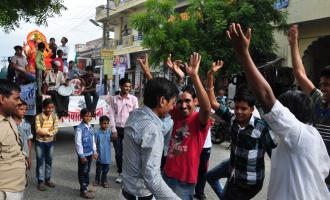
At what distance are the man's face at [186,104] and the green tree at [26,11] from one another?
4060mm

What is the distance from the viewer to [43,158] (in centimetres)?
607

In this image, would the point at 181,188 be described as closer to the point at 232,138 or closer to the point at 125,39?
the point at 232,138

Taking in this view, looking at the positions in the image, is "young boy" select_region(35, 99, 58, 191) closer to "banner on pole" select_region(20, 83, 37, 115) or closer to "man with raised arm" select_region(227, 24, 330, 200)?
"banner on pole" select_region(20, 83, 37, 115)

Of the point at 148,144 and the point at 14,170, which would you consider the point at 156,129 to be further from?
the point at 14,170

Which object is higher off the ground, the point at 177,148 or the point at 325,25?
the point at 325,25

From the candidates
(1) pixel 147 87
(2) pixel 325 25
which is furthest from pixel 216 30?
(1) pixel 147 87

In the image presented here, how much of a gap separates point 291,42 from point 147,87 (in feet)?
4.17

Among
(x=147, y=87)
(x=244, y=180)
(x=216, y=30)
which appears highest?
(x=216, y=30)

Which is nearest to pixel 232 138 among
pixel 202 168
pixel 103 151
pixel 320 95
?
pixel 320 95

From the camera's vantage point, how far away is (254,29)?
1227cm

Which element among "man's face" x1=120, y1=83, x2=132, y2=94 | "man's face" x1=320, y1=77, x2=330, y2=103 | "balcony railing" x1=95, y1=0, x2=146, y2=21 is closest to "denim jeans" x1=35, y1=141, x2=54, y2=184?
"man's face" x1=120, y1=83, x2=132, y2=94

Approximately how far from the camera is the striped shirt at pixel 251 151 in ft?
10.3

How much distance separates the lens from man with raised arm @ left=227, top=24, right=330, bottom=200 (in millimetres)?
2094

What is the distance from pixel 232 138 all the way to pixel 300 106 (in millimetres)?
1200
